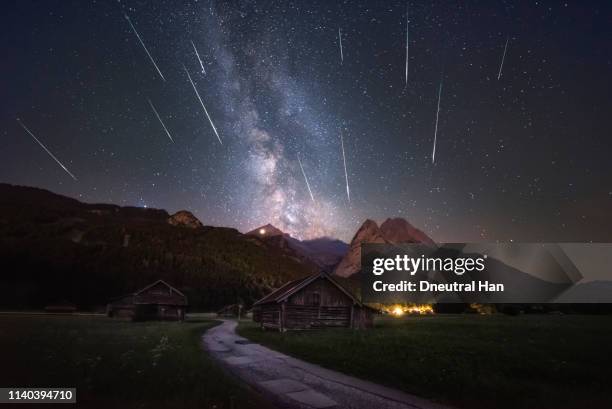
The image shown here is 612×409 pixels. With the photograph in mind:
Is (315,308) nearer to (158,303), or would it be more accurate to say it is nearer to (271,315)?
(271,315)

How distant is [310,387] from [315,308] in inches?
998

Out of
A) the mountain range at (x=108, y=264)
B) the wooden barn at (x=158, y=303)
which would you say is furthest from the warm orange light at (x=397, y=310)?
the wooden barn at (x=158, y=303)

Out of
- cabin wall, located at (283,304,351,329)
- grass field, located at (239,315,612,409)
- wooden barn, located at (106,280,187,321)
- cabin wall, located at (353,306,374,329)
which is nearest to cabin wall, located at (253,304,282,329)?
cabin wall, located at (283,304,351,329)

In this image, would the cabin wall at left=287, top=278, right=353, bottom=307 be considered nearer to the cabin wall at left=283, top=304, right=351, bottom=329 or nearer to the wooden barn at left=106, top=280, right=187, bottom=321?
the cabin wall at left=283, top=304, right=351, bottom=329

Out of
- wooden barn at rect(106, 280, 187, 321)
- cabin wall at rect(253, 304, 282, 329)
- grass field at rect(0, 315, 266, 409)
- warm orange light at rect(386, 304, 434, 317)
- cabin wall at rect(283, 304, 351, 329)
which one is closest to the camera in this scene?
grass field at rect(0, 315, 266, 409)

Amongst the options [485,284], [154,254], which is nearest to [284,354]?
[485,284]

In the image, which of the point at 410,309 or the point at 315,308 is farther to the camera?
the point at 410,309

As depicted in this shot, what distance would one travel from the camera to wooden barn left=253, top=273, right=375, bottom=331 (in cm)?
3566

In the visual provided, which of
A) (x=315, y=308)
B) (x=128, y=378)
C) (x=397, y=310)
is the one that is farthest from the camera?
(x=397, y=310)

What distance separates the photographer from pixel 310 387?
39.7ft

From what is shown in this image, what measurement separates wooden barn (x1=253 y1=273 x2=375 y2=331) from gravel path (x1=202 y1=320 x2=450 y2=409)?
18.0m

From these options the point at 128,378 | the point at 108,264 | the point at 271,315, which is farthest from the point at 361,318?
the point at 108,264

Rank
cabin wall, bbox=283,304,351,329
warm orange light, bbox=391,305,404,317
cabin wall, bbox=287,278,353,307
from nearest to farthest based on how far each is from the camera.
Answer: cabin wall, bbox=283,304,351,329
cabin wall, bbox=287,278,353,307
warm orange light, bbox=391,305,404,317

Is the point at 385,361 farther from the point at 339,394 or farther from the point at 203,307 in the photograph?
the point at 203,307
